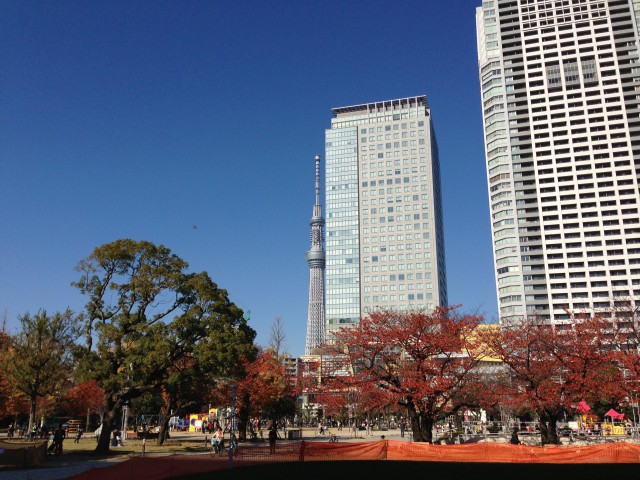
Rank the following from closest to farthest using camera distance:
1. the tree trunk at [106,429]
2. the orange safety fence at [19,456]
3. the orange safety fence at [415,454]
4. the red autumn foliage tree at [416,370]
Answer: the orange safety fence at [415,454] < the orange safety fence at [19,456] < the tree trunk at [106,429] < the red autumn foliage tree at [416,370]

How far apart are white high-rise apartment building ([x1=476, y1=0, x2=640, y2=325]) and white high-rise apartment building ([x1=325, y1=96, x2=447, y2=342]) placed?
22.5 meters

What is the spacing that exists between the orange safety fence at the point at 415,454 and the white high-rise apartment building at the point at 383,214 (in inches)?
4500

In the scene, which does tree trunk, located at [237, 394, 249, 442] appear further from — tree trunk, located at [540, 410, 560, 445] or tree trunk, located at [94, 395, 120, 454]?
tree trunk, located at [540, 410, 560, 445]

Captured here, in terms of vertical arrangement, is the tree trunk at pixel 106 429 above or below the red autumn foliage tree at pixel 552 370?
below

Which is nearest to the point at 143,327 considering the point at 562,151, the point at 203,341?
the point at 203,341

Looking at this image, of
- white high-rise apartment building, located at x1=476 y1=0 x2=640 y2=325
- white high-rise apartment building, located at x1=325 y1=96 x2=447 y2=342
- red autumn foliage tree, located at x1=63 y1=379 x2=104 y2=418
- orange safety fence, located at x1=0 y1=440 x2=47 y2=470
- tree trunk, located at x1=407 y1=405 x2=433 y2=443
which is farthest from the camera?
white high-rise apartment building, located at x1=325 y1=96 x2=447 y2=342

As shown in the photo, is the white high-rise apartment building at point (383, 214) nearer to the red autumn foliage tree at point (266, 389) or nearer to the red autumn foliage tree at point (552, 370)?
the red autumn foliage tree at point (266, 389)

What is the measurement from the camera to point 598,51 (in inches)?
5212

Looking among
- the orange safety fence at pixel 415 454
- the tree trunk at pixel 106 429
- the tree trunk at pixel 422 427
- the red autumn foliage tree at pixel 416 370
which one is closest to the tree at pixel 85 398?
the tree trunk at pixel 106 429

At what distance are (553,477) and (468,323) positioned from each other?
17249 millimetres

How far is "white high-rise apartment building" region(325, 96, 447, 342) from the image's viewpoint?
145 metres

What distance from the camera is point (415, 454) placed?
26375mm

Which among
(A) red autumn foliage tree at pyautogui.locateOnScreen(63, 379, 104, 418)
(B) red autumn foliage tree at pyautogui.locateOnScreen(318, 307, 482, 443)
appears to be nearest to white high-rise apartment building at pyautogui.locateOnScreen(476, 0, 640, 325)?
(A) red autumn foliage tree at pyautogui.locateOnScreen(63, 379, 104, 418)

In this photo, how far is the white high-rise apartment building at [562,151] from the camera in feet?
393
